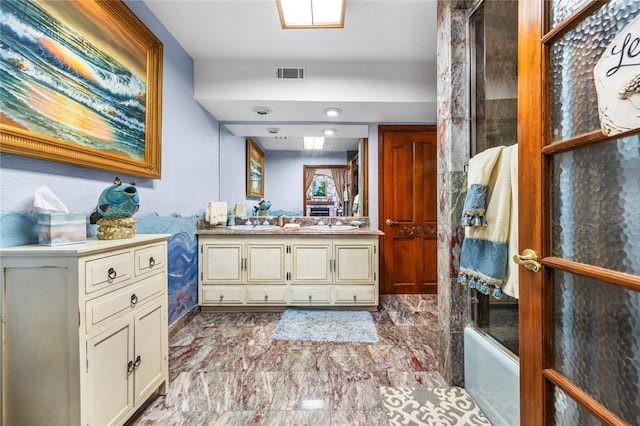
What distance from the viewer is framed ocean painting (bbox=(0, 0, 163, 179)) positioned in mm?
1038

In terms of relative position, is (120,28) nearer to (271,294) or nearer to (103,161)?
(103,161)

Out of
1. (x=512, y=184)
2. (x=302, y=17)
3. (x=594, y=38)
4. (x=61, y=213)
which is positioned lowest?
(x=61, y=213)

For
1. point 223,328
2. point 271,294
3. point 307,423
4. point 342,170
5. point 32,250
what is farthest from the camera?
point 342,170

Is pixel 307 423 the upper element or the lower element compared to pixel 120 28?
lower

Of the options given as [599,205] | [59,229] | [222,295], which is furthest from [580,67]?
[222,295]

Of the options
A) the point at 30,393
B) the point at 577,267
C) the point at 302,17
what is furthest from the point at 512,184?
the point at 30,393

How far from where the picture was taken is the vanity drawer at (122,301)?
3.23ft

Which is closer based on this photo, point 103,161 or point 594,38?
point 594,38

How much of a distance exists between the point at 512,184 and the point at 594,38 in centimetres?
56

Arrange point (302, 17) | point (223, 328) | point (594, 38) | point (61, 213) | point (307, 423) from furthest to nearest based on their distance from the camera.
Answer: point (223, 328), point (302, 17), point (307, 423), point (61, 213), point (594, 38)

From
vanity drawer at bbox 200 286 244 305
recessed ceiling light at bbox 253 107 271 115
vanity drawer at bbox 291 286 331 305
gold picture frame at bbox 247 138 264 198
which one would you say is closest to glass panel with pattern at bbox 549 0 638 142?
vanity drawer at bbox 291 286 331 305

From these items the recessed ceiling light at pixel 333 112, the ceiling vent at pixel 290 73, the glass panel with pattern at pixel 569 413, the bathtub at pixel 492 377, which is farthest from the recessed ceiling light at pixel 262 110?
the glass panel with pattern at pixel 569 413

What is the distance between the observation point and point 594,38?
27.5 inches

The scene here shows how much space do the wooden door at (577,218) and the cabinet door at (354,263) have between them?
170 cm
